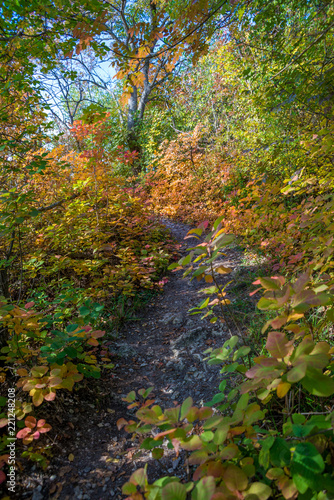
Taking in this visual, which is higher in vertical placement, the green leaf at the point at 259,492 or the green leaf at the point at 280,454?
the green leaf at the point at 280,454

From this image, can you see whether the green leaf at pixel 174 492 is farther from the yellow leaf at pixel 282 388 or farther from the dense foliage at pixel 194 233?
the yellow leaf at pixel 282 388

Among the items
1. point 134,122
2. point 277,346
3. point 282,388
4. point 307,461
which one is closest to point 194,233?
point 277,346

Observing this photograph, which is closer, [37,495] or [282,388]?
[282,388]

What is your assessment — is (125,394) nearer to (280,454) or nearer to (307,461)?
(280,454)

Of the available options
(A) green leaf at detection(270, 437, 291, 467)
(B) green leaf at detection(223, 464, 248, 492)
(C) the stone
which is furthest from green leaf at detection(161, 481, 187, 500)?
(C) the stone

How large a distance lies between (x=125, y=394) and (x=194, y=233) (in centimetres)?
175

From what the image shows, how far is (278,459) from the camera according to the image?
2.52ft

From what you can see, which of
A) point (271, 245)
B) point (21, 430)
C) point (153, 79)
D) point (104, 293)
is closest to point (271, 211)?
point (271, 245)

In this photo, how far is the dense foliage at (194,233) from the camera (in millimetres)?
846

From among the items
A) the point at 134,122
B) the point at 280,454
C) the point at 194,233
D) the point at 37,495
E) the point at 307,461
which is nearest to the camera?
the point at 307,461

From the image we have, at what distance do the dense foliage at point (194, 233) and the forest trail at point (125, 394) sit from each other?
134 millimetres

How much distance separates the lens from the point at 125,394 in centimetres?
215

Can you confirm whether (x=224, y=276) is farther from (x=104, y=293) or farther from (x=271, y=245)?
(x=104, y=293)

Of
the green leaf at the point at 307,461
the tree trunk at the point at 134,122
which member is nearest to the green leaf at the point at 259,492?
the green leaf at the point at 307,461
